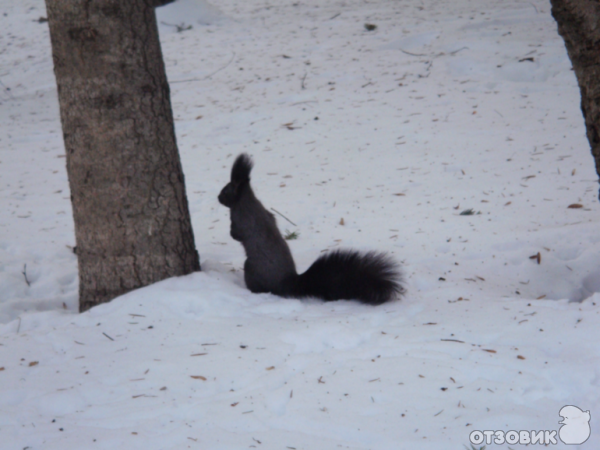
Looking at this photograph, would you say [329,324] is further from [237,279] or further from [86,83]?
[86,83]

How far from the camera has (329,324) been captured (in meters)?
2.57

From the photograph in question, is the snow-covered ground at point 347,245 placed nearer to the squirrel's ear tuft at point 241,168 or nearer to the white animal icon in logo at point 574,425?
the white animal icon in logo at point 574,425

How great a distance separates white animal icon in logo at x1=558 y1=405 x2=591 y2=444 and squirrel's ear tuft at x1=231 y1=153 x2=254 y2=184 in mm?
1954

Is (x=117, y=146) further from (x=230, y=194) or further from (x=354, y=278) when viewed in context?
(x=354, y=278)

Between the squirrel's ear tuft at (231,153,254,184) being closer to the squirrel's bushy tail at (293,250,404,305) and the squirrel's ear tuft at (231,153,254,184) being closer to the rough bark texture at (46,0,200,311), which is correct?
the rough bark texture at (46,0,200,311)

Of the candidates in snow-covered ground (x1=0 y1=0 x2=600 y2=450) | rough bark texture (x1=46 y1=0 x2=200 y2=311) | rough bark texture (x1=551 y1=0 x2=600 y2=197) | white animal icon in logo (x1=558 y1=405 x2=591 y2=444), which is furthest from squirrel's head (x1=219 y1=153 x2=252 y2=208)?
white animal icon in logo (x1=558 y1=405 x2=591 y2=444)

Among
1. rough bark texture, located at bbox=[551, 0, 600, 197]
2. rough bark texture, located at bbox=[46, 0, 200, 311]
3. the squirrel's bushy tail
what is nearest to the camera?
rough bark texture, located at bbox=[551, 0, 600, 197]

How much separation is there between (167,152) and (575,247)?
104 inches

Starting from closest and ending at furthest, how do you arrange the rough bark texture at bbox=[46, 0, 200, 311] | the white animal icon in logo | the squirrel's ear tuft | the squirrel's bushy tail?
the white animal icon in logo
the rough bark texture at bbox=[46, 0, 200, 311]
the squirrel's bushy tail
the squirrel's ear tuft

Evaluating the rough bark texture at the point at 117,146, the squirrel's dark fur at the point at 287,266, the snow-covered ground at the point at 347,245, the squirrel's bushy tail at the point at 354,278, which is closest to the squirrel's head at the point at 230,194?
the squirrel's dark fur at the point at 287,266

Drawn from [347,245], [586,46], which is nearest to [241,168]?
[347,245]

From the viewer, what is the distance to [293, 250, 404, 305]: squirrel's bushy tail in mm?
2848

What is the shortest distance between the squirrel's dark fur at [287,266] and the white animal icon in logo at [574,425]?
110 cm

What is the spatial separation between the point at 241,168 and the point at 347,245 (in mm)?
1162
